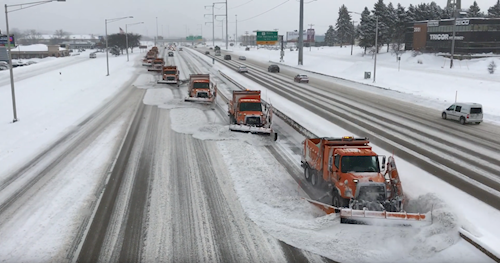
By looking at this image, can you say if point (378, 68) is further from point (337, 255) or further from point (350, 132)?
point (337, 255)

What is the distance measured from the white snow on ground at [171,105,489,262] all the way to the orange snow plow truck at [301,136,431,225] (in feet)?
1.18

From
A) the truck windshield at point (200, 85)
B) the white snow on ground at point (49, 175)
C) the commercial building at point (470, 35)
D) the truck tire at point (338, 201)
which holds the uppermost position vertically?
the commercial building at point (470, 35)

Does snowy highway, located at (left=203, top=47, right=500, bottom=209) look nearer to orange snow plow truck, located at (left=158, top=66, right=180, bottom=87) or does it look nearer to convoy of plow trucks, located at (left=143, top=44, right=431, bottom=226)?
convoy of plow trucks, located at (left=143, top=44, right=431, bottom=226)

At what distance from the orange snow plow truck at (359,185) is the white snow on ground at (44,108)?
13626 millimetres

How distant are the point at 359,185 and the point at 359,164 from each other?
1.22 meters

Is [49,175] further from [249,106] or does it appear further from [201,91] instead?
[201,91]

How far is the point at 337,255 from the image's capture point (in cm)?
1120

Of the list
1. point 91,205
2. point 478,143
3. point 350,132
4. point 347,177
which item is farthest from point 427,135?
point 91,205

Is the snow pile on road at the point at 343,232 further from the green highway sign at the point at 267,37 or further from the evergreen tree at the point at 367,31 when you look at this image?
the evergreen tree at the point at 367,31

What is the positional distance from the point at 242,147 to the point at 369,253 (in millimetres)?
12356

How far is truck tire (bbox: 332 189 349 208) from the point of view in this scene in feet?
43.6

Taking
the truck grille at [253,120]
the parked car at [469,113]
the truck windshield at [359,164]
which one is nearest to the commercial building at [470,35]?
the parked car at [469,113]

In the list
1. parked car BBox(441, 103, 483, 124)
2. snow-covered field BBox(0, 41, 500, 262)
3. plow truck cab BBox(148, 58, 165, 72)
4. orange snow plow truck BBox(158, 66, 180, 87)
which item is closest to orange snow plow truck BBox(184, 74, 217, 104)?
snow-covered field BBox(0, 41, 500, 262)

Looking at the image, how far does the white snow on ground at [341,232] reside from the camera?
11188mm
